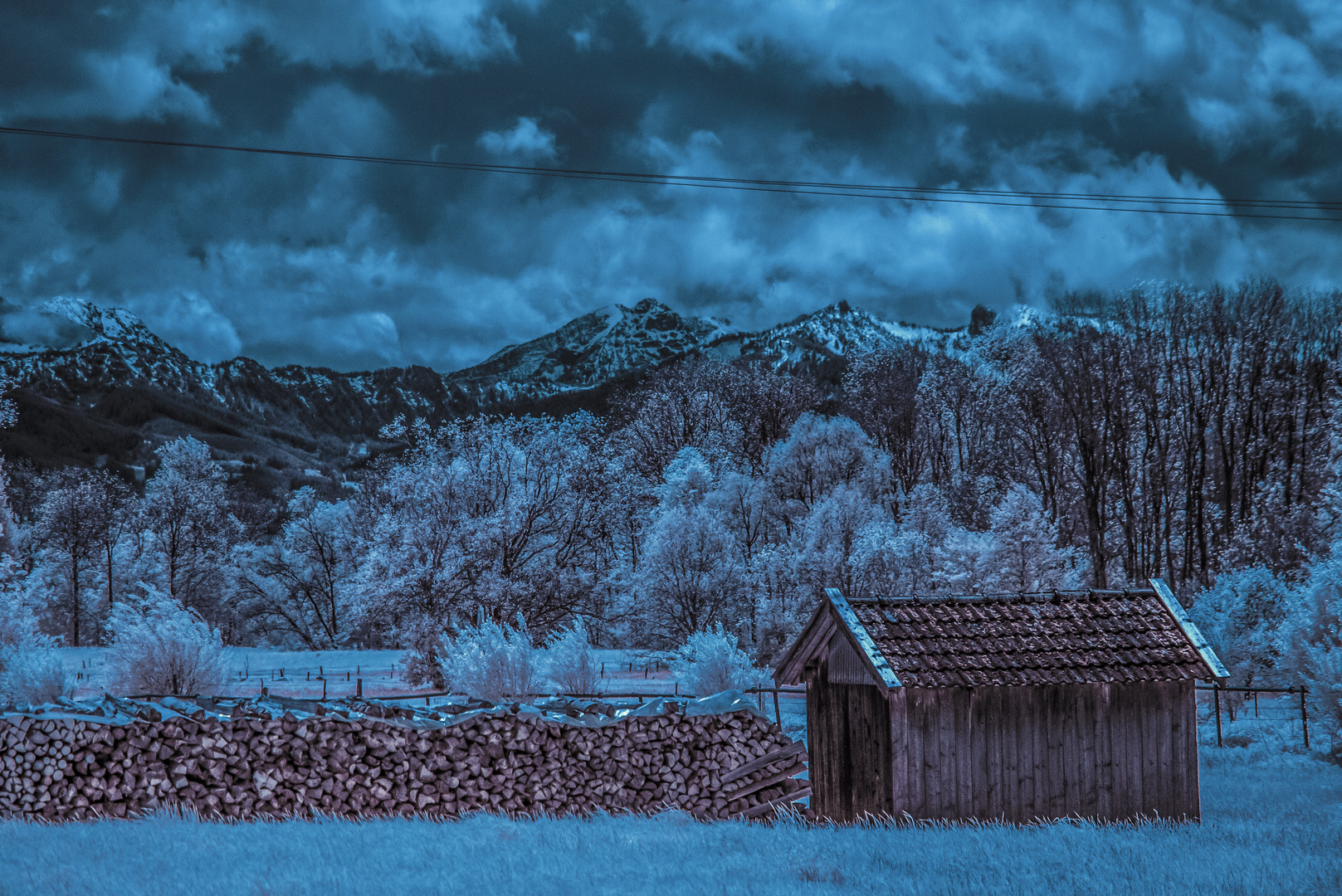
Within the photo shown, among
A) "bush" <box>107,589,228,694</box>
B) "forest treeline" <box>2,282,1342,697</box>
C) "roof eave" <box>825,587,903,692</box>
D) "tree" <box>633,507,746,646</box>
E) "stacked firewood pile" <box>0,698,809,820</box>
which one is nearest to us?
"roof eave" <box>825,587,903,692</box>

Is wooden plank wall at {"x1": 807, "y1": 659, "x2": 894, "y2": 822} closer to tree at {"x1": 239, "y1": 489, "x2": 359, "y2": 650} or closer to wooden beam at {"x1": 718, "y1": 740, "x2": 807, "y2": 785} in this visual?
wooden beam at {"x1": 718, "y1": 740, "x2": 807, "y2": 785}

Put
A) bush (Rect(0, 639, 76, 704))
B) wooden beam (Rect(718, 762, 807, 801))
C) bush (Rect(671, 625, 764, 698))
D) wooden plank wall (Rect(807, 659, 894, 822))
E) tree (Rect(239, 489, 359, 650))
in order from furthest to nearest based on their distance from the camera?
1. tree (Rect(239, 489, 359, 650))
2. bush (Rect(671, 625, 764, 698))
3. bush (Rect(0, 639, 76, 704))
4. wooden beam (Rect(718, 762, 807, 801))
5. wooden plank wall (Rect(807, 659, 894, 822))

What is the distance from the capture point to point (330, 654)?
4672 centimetres

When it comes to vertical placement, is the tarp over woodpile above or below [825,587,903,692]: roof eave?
below

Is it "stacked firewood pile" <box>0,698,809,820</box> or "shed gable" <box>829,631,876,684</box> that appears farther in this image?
"stacked firewood pile" <box>0,698,809,820</box>

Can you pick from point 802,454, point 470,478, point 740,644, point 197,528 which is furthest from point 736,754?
point 197,528

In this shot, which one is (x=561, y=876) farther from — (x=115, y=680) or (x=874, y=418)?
(x=874, y=418)

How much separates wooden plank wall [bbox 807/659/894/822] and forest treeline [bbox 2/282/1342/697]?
15606 millimetres

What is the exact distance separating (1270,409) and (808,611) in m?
21.6

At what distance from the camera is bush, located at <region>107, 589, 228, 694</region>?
2048cm

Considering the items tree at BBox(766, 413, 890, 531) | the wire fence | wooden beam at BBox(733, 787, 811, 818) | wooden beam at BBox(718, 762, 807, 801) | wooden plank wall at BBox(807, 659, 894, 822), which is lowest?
the wire fence

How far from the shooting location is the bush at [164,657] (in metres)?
20.5

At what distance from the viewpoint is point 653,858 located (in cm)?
1029

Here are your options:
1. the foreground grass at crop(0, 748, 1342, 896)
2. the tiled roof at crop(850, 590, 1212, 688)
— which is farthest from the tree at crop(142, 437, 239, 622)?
the tiled roof at crop(850, 590, 1212, 688)
